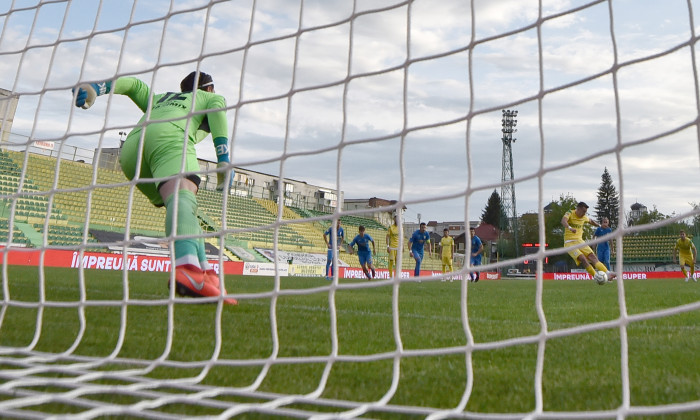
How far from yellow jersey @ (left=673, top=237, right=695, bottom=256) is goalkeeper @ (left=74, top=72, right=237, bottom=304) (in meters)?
13.7

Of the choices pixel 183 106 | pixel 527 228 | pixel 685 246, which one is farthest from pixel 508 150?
pixel 183 106

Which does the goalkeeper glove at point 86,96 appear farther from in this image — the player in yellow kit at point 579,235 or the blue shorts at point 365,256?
the blue shorts at point 365,256

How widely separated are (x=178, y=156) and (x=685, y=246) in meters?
14.5

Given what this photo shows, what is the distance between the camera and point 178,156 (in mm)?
3365

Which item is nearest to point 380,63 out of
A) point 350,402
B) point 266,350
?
point 266,350

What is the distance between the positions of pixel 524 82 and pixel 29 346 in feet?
7.29

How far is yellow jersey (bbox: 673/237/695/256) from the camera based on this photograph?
45.7 ft

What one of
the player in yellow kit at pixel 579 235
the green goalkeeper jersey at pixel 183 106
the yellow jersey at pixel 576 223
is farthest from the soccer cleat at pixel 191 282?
the yellow jersey at pixel 576 223

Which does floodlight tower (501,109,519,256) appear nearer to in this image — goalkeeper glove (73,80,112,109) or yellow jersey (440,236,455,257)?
yellow jersey (440,236,455,257)

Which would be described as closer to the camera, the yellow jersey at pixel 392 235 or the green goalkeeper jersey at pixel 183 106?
the green goalkeeper jersey at pixel 183 106

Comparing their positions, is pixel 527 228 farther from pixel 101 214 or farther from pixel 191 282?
pixel 191 282

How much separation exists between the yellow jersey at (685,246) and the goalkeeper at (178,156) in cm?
1375

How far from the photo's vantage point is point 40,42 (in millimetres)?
3385

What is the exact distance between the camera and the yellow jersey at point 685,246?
13.9m
